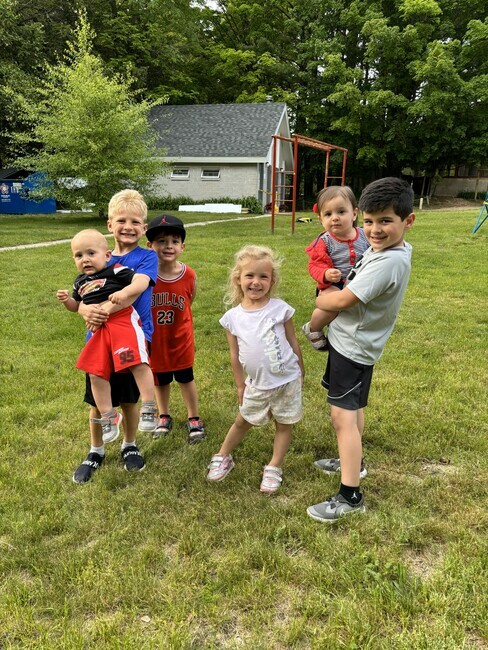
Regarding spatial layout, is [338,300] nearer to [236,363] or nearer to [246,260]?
[246,260]

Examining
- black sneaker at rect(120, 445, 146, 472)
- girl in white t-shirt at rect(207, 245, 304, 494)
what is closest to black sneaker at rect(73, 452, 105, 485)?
black sneaker at rect(120, 445, 146, 472)

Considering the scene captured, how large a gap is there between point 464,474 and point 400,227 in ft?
5.03

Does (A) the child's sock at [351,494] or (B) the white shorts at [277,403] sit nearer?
(A) the child's sock at [351,494]

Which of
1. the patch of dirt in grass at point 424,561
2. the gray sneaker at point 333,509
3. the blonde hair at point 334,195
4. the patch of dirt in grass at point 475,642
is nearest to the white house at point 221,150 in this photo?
the blonde hair at point 334,195

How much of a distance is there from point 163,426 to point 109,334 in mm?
960

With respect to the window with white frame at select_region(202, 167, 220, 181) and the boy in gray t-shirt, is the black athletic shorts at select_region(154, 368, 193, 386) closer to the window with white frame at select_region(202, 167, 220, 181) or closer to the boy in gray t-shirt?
the boy in gray t-shirt

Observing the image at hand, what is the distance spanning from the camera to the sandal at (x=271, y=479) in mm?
2609

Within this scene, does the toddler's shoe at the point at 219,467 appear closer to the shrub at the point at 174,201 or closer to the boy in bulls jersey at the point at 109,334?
the boy in bulls jersey at the point at 109,334

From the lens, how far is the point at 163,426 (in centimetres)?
334

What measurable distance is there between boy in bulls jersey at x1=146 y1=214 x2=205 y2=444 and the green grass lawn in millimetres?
226

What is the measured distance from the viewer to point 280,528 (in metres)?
2.28

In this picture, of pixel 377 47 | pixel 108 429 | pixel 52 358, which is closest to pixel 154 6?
pixel 377 47

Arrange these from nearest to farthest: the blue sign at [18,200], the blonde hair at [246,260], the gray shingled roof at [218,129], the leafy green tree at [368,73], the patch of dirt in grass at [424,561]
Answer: the patch of dirt in grass at [424,561] → the blonde hair at [246,260] → the blue sign at [18,200] → the gray shingled roof at [218,129] → the leafy green tree at [368,73]

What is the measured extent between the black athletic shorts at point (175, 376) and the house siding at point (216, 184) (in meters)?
22.2
